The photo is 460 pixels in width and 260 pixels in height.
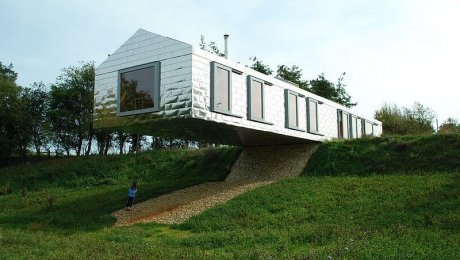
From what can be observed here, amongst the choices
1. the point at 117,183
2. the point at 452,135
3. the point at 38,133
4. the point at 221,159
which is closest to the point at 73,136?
the point at 38,133

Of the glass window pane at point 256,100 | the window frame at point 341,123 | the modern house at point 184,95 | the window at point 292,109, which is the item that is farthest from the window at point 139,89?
the window frame at point 341,123

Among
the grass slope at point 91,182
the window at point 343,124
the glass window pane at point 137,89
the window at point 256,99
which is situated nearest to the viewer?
the glass window pane at point 137,89

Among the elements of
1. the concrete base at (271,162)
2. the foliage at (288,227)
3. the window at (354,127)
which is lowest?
the foliage at (288,227)

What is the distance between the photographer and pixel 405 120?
133 feet

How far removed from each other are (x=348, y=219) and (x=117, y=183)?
16.9 m

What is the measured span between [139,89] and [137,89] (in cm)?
10

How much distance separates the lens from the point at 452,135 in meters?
21.5

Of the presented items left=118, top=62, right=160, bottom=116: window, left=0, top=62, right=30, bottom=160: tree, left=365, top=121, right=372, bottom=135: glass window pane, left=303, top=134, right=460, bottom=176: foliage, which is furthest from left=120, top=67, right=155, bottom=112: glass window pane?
left=0, top=62, right=30, bottom=160: tree

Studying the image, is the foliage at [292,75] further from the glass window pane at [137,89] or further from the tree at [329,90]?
the glass window pane at [137,89]

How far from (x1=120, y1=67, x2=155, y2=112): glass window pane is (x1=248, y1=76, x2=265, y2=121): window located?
417 centimetres

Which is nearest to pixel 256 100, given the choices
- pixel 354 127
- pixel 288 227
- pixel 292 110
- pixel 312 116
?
pixel 292 110

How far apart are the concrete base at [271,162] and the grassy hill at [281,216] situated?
718 millimetres

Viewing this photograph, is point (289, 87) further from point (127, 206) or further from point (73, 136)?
point (73, 136)

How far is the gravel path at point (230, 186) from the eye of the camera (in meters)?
17.0
